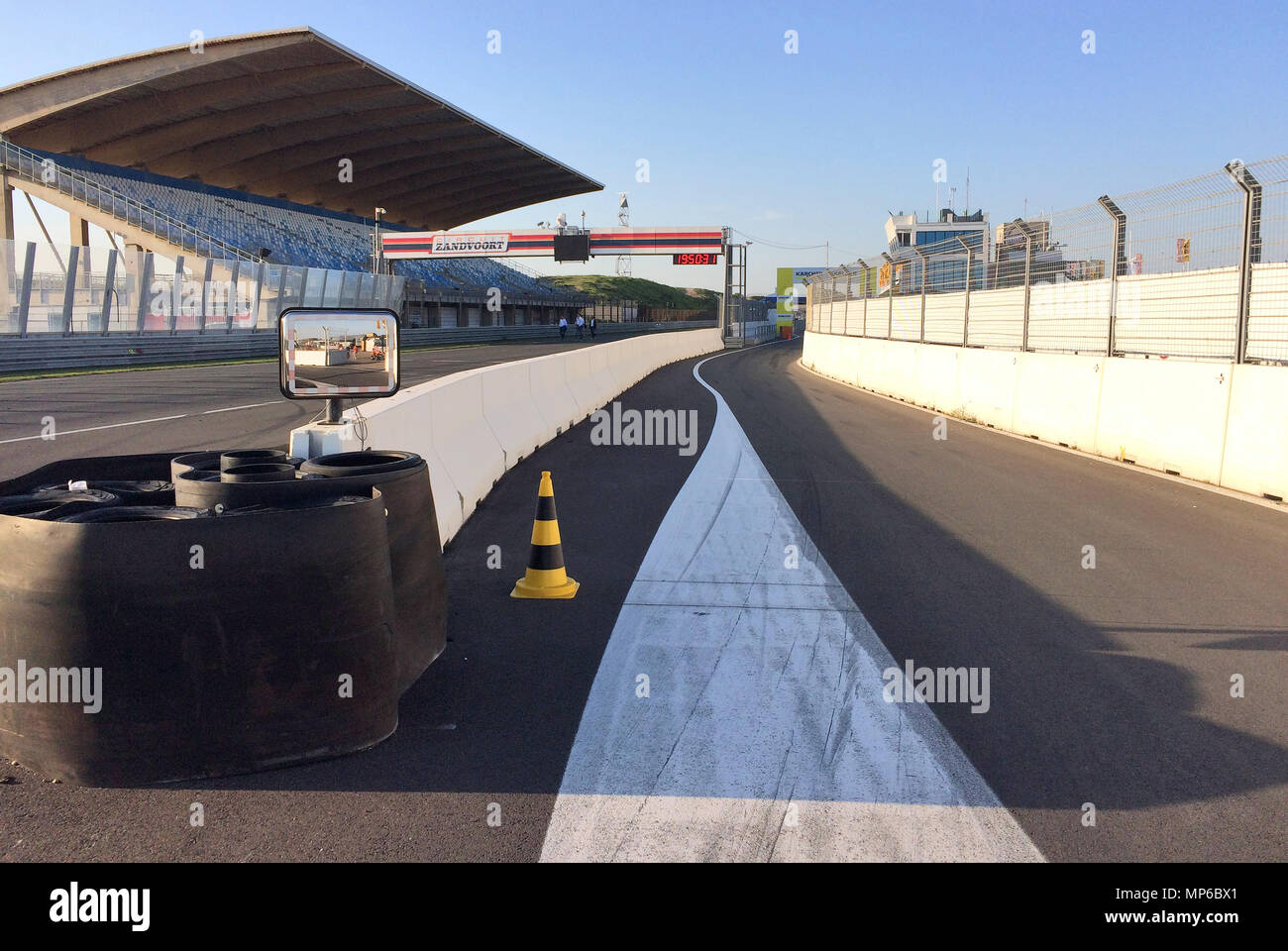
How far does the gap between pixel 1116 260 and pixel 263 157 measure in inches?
2134

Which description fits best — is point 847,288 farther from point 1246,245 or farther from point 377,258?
point 377,258

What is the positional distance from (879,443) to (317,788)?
11451mm

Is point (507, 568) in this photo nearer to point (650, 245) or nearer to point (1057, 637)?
point (1057, 637)

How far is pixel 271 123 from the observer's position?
51969 millimetres

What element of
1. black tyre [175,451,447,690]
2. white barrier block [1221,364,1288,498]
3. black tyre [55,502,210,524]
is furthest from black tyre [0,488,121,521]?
white barrier block [1221,364,1288,498]

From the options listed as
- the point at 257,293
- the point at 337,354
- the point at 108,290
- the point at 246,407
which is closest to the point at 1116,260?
the point at 337,354

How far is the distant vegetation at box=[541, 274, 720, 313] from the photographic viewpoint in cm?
15288

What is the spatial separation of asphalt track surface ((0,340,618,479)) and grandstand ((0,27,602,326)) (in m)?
6.99

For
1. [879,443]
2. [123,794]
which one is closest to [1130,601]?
[123,794]

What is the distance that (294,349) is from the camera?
532 cm

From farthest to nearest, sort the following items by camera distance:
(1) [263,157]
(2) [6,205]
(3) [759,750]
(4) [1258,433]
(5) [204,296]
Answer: (1) [263,157] → (2) [6,205] → (5) [204,296] → (4) [1258,433] → (3) [759,750]

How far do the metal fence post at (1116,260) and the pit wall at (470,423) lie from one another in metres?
7.54

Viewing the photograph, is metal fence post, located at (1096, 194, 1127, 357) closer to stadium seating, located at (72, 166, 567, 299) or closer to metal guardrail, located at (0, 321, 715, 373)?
metal guardrail, located at (0, 321, 715, 373)

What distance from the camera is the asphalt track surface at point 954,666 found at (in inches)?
137
